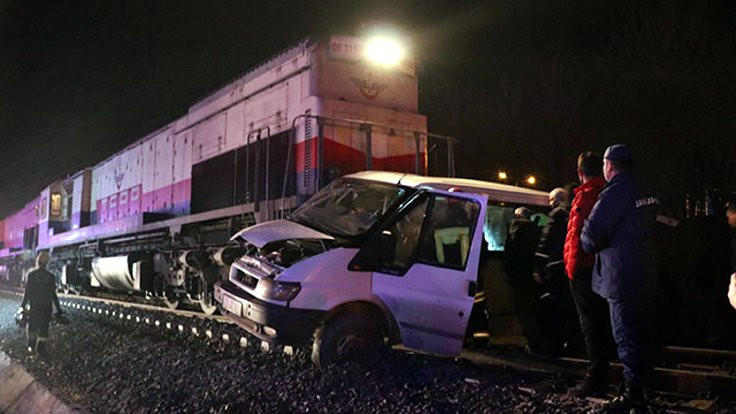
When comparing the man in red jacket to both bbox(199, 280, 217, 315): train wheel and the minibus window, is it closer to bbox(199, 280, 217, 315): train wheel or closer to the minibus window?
the minibus window

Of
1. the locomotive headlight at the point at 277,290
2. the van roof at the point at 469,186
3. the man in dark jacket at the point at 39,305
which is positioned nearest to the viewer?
the locomotive headlight at the point at 277,290

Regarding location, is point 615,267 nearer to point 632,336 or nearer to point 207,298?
point 632,336

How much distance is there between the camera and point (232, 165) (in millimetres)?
10094

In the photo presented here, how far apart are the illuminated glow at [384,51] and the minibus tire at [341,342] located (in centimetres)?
471

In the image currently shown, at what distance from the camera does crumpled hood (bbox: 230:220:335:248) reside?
5.41 meters

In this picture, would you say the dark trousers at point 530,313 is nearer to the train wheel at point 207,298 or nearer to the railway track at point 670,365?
the railway track at point 670,365

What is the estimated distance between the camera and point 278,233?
555 cm

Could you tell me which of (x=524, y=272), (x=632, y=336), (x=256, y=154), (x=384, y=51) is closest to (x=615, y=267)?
(x=632, y=336)

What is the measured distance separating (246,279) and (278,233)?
57 centimetres

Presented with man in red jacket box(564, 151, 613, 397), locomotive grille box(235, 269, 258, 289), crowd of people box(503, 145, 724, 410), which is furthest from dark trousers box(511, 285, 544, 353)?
locomotive grille box(235, 269, 258, 289)

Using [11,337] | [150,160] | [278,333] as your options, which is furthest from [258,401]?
[150,160]

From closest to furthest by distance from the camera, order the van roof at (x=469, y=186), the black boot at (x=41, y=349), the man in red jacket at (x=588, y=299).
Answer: the man in red jacket at (x=588, y=299)
the van roof at (x=469, y=186)
the black boot at (x=41, y=349)

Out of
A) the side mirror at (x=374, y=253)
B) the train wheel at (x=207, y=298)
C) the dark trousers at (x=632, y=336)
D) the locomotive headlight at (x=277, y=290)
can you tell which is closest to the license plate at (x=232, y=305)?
the locomotive headlight at (x=277, y=290)

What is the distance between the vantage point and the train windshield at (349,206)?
550 cm
